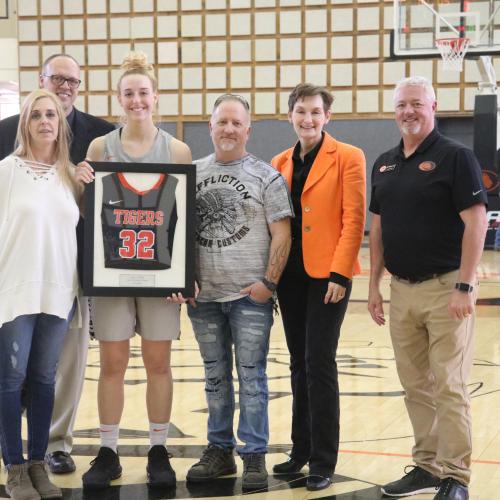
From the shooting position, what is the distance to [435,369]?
346 centimetres

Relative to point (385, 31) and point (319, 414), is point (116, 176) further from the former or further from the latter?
point (385, 31)

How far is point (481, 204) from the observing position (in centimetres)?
334

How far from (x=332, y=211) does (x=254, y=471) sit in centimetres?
115

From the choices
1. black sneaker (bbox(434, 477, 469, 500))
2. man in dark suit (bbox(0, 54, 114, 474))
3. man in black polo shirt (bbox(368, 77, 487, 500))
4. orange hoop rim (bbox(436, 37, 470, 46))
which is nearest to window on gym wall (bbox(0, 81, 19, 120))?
orange hoop rim (bbox(436, 37, 470, 46))

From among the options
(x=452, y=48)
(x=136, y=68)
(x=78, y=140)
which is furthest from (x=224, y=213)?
(x=452, y=48)

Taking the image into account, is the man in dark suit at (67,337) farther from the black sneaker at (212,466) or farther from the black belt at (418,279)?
the black belt at (418,279)

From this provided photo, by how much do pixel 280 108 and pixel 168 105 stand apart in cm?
215

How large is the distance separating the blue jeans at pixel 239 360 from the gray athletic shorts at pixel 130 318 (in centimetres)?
14

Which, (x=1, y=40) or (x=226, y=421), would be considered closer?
(x=226, y=421)

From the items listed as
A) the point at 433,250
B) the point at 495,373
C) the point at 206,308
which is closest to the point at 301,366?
the point at 206,308

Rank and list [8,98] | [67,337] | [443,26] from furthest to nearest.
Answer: [8,98] < [443,26] < [67,337]

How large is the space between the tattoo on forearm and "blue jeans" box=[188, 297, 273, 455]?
0.15 m

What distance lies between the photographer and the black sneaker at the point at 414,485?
3602 millimetres

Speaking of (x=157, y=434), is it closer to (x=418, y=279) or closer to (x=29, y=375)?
(x=29, y=375)
